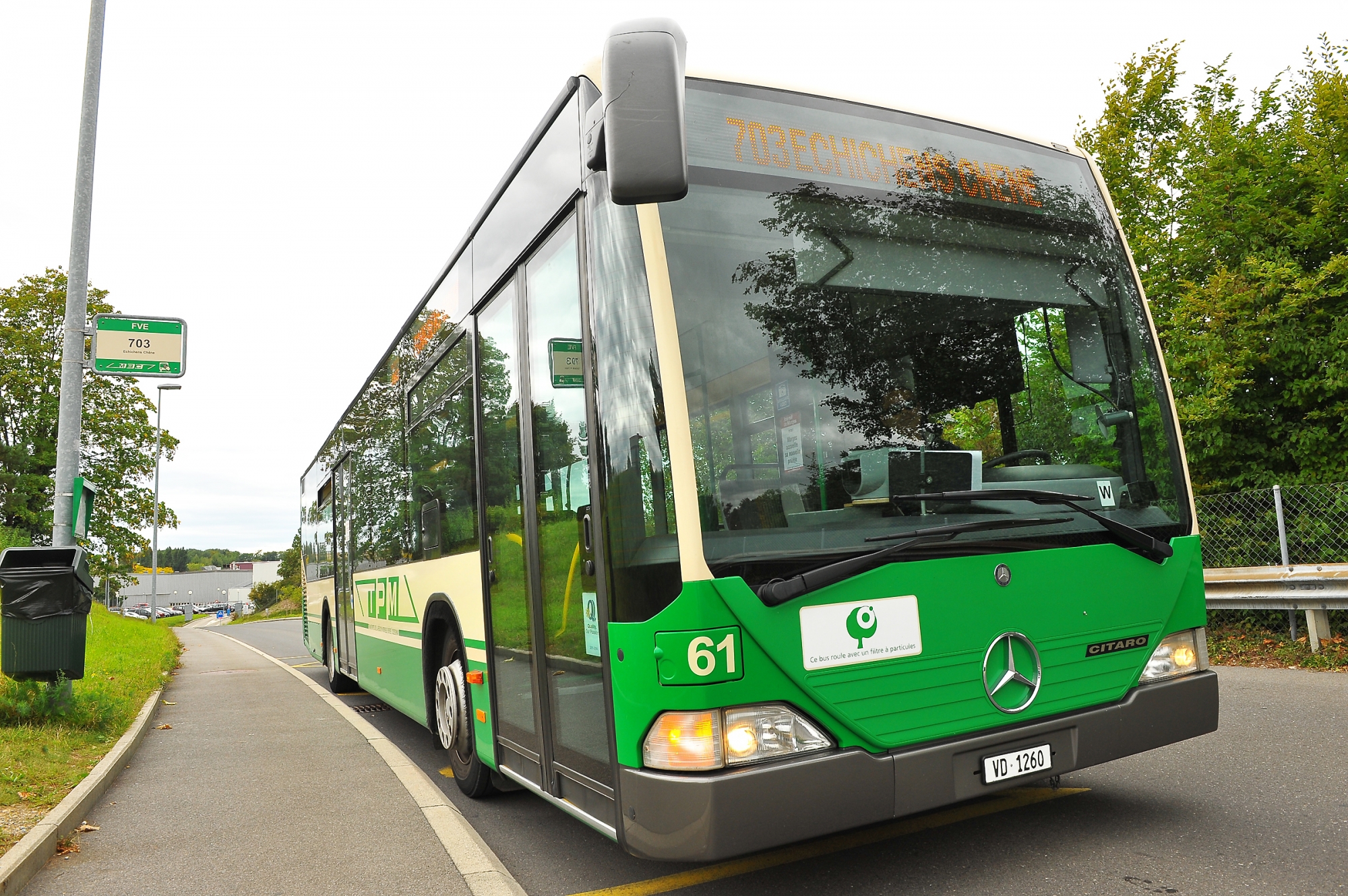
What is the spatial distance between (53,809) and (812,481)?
489cm

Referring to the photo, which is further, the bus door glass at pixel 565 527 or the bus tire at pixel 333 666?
the bus tire at pixel 333 666

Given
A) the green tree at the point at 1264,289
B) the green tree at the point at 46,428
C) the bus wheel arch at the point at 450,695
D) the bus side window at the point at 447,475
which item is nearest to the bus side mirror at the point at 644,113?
the bus side window at the point at 447,475

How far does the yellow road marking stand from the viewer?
13.0ft

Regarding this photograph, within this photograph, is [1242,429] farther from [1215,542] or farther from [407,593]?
[407,593]

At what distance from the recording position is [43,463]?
114 feet

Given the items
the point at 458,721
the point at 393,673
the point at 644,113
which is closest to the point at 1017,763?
the point at 644,113

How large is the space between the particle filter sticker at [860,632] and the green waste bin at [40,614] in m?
6.55

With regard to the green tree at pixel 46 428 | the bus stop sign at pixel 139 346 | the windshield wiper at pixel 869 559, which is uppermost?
the green tree at pixel 46 428

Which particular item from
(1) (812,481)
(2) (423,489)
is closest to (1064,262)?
(1) (812,481)

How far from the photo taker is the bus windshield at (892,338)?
3402 millimetres

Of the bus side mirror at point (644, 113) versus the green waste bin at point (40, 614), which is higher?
the bus side mirror at point (644, 113)

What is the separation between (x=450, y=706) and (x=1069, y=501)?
3.90 metres

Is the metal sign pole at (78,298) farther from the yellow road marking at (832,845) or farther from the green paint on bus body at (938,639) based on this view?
the green paint on bus body at (938,639)

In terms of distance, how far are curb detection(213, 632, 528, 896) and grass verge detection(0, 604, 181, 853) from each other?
2.01 metres
